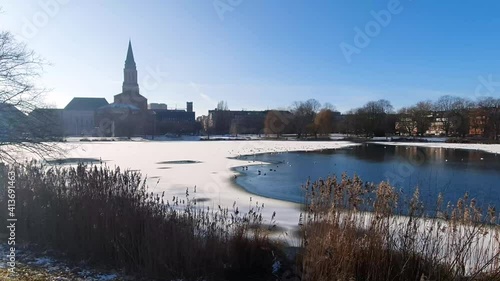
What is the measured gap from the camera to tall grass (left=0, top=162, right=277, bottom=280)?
18.6ft

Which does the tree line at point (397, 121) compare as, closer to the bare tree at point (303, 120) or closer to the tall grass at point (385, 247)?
the bare tree at point (303, 120)

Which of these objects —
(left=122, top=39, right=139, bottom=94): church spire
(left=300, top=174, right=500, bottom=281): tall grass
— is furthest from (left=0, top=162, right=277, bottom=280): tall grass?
(left=122, top=39, right=139, bottom=94): church spire

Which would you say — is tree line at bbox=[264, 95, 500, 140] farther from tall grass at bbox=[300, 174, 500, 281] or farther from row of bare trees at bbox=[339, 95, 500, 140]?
tall grass at bbox=[300, 174, 500, 281]

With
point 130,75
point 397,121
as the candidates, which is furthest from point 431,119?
point 130,75

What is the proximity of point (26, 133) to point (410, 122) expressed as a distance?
91892 mm

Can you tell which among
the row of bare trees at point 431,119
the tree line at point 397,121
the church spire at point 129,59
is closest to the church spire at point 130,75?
the church spire at point 129,59

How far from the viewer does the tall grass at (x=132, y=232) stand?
5676 millimetres

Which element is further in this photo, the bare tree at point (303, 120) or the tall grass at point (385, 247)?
the bare tree at point (303, 120)

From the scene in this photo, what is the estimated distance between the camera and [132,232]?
20.0 ft

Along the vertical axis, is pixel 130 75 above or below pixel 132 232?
above

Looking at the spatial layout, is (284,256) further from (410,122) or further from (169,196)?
(410,122)

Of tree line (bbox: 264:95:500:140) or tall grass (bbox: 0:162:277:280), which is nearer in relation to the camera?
tall grass (bbox: 0:162:277:280)

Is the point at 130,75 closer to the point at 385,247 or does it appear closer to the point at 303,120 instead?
the point at 303,120

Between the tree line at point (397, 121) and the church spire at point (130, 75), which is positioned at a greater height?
the church spire at point (130, 75)
